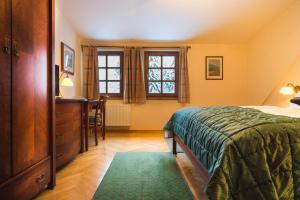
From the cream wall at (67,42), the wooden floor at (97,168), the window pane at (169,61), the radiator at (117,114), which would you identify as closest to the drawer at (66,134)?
the wooden floor at (97,168)

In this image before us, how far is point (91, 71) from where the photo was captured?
4.73 m

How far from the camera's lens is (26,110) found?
1561mm

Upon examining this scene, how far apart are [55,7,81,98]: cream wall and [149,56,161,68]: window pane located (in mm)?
1606

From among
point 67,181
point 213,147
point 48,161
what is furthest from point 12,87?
point 213,147

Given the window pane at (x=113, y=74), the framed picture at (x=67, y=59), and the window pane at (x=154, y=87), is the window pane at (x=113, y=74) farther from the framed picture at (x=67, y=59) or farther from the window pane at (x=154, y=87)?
the framed picture at (x=67, y=59)

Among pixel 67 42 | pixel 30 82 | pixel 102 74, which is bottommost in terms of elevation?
pixel 30 82

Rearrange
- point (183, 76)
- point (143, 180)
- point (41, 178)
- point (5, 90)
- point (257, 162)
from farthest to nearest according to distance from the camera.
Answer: point (183, 76), point (143, 180), point (41, 178), point (5, 90), point (257, 162)

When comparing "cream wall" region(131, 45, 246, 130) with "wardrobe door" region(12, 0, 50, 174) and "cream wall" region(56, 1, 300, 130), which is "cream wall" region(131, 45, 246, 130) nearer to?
"cream wall" region(56, 1, 300, 130)

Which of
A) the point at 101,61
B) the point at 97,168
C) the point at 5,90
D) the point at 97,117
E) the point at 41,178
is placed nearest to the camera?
the point at 5,90

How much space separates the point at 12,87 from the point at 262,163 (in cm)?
156

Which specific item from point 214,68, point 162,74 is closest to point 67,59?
point 162,74

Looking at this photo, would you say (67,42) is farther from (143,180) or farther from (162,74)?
(143,180)

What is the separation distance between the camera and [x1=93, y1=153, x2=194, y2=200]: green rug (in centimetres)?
181

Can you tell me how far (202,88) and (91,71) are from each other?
254 cm
